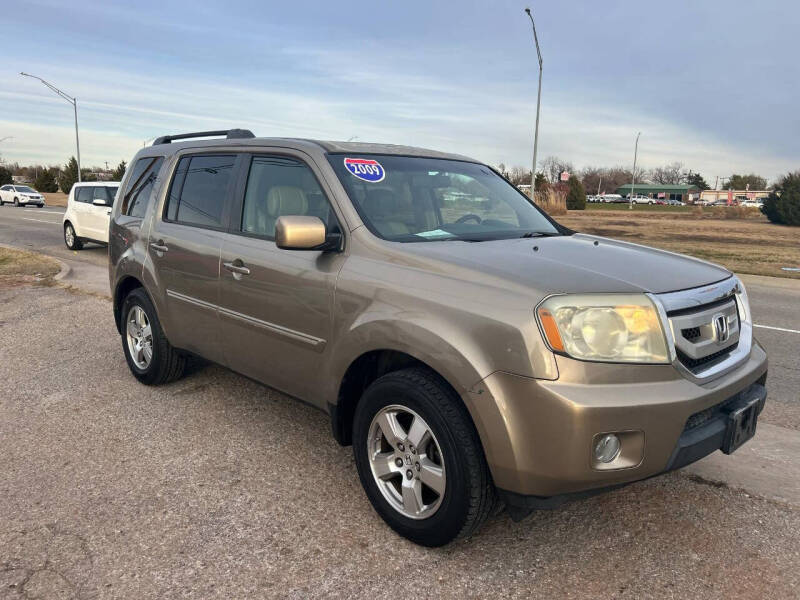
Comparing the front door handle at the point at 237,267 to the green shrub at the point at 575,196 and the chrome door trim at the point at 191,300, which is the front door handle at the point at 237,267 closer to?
the chrome door trim at the point at 191,300

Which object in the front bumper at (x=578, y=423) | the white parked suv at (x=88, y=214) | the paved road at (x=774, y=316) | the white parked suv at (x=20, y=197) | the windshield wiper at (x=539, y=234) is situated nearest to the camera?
→ the front bumper at (x=578, y=423)

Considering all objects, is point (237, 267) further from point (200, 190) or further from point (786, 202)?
point (786, 202)

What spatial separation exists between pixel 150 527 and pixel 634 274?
8.05ft

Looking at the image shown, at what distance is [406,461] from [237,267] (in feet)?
5.22

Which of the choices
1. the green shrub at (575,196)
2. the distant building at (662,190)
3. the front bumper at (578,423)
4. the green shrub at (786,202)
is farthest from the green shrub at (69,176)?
the distant building at (662,190)

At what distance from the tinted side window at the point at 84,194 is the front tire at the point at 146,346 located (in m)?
11.7

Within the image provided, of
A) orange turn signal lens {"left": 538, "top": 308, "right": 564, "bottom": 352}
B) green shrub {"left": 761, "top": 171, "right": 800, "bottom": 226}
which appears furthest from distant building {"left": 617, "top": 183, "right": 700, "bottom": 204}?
orange turn signal lens {"left": 538, "top": 308, "right": 564, "bottom": 352}

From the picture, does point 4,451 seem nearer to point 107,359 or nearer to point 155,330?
point 155,330

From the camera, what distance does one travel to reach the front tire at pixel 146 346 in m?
4.73

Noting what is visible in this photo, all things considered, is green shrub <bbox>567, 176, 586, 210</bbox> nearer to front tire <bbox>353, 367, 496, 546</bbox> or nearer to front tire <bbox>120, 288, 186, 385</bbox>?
front tire <bbox>120, 288, 186, 385</bbox>

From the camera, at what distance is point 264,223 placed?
3744 mm

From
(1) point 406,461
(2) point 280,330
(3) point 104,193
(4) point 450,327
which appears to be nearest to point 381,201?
(2) point 280,330

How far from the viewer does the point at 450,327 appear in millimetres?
2625

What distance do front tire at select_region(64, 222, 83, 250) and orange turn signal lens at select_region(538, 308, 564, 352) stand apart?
15297 mm
